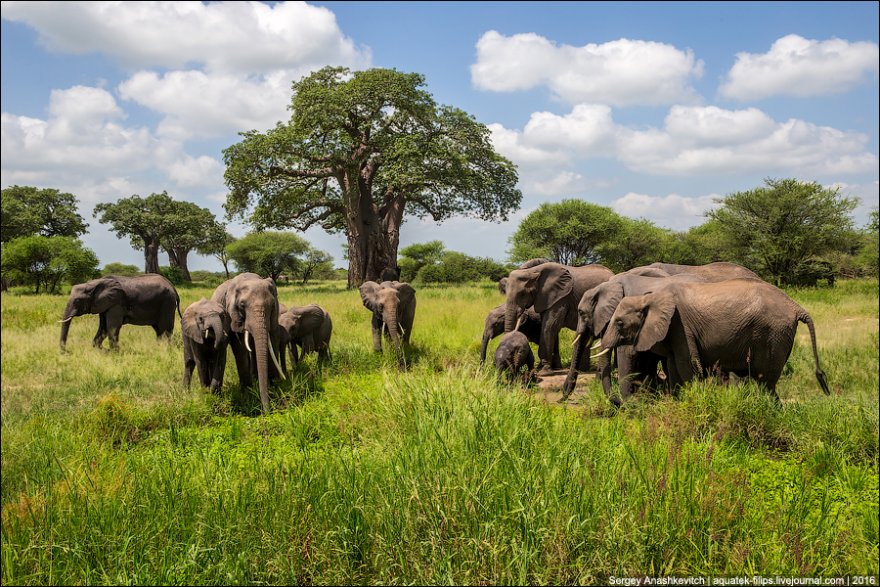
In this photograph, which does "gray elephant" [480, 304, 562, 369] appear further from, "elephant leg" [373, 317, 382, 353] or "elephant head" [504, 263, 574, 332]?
"elephant leg" [373, 317, 382, 353]

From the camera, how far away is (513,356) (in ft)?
25.3

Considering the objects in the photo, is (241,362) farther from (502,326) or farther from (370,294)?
(502,326)

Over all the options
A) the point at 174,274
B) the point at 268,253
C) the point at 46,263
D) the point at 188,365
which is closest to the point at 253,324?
the point at 188,365

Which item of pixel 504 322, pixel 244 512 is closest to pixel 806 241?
pixel 504 322

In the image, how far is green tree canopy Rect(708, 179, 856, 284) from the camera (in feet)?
74.8

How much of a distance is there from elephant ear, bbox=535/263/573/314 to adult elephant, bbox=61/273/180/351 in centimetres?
737

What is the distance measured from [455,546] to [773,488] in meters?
2.95

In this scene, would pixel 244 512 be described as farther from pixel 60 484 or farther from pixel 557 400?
pixel 557 400

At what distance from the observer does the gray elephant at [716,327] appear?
18.3 ft

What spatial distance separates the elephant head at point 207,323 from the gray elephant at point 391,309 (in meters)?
2.98

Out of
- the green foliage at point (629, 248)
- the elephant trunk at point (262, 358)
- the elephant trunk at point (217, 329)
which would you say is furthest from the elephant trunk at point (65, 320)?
the green foliage at point (629, 248)

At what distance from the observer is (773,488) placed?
4.22 m

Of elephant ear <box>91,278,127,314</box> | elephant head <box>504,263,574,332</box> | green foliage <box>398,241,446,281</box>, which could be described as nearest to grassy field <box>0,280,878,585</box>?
elephant head <box>504,263,574,332</box>

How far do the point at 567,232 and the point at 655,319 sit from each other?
24.4 meters
